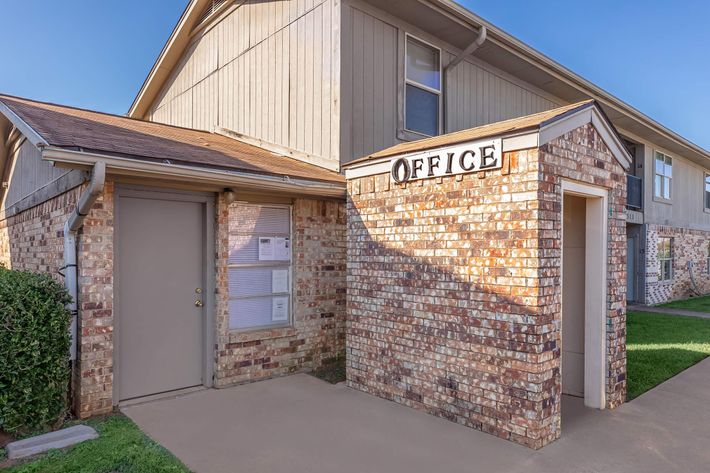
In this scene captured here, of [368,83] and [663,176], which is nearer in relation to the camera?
[368,83]

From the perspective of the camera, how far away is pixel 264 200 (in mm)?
6512

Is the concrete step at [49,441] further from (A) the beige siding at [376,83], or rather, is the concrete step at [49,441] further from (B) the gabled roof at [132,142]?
(A) the beige siding at [376,83]

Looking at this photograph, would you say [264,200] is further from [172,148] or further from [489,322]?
[489,322]

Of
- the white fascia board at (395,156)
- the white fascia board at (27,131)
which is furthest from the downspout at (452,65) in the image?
the white fascia board at (27,131)

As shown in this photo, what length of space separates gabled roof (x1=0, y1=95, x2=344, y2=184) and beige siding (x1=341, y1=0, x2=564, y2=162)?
98 cm

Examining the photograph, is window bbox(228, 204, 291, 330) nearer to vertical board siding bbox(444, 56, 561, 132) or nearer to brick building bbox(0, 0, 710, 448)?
brick building bbox(0, 0, 710, 448)

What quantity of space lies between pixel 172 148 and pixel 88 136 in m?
0.95

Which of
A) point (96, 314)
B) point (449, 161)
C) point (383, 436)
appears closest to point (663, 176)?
point (449, 161)

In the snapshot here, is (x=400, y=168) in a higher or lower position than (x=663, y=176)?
lower

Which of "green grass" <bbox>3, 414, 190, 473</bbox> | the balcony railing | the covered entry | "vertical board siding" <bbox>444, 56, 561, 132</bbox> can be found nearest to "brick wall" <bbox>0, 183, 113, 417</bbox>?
the covered entry

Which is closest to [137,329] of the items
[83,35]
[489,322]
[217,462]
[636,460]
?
[217,462]

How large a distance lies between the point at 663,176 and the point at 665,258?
111 inches

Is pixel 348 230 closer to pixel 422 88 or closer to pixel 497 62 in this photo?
pixel 422 88

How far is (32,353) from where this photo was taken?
451 cm
